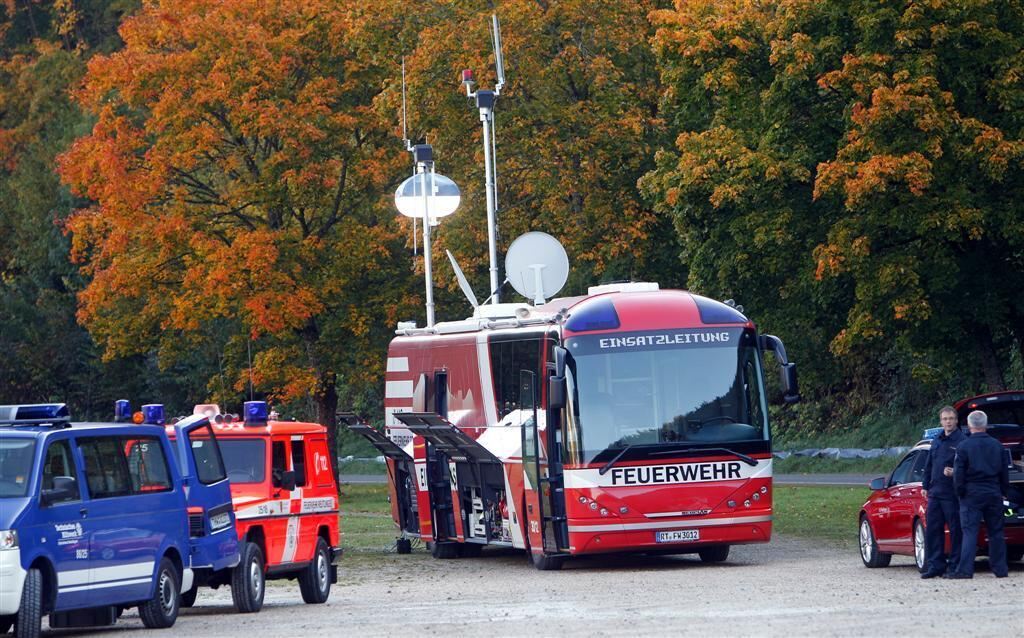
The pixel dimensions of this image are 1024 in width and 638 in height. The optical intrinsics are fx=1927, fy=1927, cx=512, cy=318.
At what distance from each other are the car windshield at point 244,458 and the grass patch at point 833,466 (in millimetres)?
30312

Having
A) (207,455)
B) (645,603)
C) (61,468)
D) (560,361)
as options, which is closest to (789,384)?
(560,361)

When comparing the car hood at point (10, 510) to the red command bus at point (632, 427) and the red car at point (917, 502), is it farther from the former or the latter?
the red car at point (917, 502)

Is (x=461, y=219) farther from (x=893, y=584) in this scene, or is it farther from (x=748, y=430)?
(x=893, y=584)

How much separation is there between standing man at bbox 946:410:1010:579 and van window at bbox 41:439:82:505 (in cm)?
921

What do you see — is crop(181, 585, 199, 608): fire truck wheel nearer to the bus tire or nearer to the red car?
the red car

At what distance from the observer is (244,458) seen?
66.3 ft

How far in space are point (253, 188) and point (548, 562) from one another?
21540 mm

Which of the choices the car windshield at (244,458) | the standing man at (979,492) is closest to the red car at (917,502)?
the standing man at (979,492)

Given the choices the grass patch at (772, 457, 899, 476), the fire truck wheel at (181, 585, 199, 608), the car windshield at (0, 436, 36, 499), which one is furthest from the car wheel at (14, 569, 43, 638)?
the grass patch at (772, 457, 899, 476)

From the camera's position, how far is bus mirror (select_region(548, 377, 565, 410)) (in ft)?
75.2

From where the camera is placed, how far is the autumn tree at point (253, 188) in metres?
43.8

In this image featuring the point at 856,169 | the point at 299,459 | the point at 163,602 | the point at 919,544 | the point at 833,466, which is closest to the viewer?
the point at 163,602

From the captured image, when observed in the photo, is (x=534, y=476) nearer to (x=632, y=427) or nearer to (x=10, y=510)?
(x=632, y=427)

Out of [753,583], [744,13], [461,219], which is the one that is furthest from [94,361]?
[753,583]
